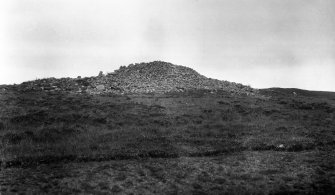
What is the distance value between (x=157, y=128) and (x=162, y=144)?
4.30 m

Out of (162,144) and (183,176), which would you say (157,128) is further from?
(183,176)

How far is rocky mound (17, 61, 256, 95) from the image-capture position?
47231mm

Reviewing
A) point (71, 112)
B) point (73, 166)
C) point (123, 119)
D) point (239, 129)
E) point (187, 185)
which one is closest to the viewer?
point (187, 185)

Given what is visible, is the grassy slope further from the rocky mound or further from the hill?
the rocky mound

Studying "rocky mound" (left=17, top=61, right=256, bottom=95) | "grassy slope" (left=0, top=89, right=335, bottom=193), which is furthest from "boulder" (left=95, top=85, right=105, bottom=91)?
"grassy slope" (left=0, top=89, right=335, bottom=193)

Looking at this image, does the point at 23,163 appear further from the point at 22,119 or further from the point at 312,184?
the point at 312,184

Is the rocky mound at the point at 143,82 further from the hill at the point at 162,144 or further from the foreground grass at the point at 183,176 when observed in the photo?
the foreground grass at the point at 183,176

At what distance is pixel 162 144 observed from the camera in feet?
76.0

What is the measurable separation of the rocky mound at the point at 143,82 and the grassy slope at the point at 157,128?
15.8 feet

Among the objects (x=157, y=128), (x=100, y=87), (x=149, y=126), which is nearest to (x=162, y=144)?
(x=157, y=128)

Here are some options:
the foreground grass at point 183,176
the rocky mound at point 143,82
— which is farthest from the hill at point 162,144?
the rocky mound at point 143,82

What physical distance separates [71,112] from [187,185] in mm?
18195

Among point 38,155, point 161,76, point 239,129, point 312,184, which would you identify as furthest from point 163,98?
point 312,184

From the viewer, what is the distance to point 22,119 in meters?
28.9
